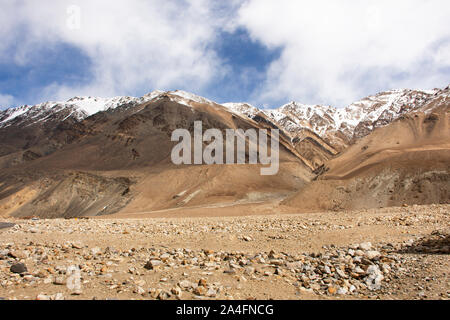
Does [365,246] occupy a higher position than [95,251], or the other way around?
[365,246]

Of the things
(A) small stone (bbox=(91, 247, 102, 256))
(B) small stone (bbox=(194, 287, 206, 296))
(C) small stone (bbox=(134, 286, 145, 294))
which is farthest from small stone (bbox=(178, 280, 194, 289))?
(A) small stone (bbox=(91, 247, 102, 256))

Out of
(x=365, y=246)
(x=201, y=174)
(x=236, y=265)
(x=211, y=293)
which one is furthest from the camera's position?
(x=201, y=174)

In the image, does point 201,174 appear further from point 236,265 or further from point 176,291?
point 176,291

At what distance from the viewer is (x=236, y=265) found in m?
7.69

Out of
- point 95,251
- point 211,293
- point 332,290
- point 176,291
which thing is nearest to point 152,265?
point 176,291

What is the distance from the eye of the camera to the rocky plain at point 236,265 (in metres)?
6.00

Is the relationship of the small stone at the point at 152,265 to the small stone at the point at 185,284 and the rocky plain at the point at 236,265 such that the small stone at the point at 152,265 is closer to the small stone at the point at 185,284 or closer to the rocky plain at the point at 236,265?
the rocky plain at the point at 236,265

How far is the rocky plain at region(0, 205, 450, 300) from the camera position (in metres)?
6.00

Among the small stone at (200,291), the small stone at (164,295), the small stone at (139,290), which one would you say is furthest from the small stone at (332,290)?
the small stone at (139,290)

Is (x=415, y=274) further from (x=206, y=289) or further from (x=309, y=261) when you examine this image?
(x=206, y=289)

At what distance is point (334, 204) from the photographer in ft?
114

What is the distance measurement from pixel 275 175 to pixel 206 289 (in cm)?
5801
